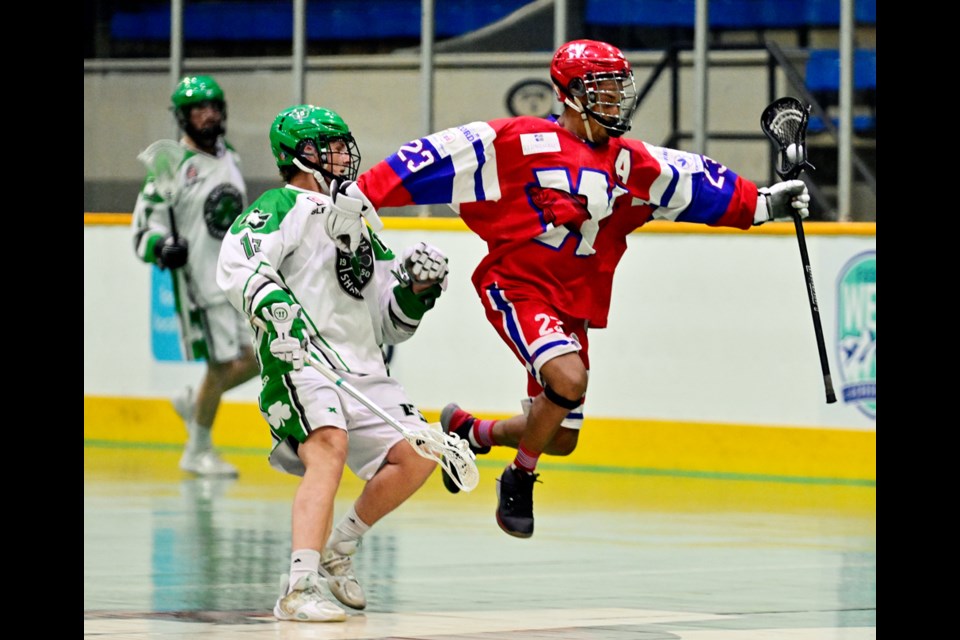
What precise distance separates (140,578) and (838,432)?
15.4 feet

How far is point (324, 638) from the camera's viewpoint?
19.9ft

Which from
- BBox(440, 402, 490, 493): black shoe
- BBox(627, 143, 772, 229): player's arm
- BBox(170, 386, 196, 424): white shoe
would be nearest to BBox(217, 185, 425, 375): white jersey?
BBox(627, 143, 772, 229): player's arm

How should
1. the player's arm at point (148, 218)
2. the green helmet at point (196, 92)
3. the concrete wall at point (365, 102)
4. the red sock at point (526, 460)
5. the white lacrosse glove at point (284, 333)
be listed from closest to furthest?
the white lacrosse glove at point (284, 333), the red sock at point (526, 460), the green helmet at point (196, 92), the player's arm at point (148, 218), the concrete wall at point (365, 102)

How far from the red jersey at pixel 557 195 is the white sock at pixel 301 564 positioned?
1427mm

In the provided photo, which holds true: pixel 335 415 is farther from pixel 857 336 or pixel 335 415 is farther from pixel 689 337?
pixel 689 337

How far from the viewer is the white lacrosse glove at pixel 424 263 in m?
6.82

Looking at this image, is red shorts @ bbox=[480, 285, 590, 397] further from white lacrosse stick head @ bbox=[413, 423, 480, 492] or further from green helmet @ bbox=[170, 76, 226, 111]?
green helmet @ bbox=[170, 76, 226, 111]

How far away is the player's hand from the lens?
6.69 metres

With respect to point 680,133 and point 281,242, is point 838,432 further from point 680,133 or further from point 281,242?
point 281,242

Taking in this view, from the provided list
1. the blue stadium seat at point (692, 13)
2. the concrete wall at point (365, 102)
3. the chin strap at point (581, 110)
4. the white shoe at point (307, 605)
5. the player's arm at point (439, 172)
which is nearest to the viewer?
the white shoe at point (307, 605)

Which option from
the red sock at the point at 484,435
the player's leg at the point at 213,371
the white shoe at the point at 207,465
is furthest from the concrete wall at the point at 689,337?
the red sock at the point at 484,435

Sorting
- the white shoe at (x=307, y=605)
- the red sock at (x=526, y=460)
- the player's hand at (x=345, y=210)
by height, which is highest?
the player's hand at (x=345, y=210)

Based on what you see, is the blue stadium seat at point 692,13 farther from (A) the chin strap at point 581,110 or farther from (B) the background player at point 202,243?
(A) the chin strap at point 581,110
